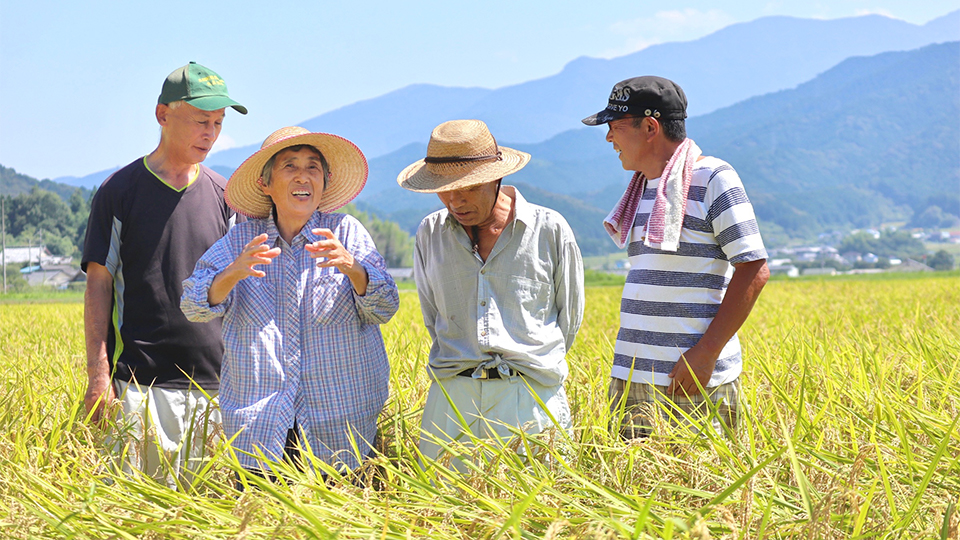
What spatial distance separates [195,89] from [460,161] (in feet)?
3.81

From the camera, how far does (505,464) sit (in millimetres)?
2117

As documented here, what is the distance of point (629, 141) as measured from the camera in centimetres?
252

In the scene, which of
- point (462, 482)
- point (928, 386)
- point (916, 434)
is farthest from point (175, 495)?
point (928, 386)

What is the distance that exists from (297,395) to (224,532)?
73 centimetres

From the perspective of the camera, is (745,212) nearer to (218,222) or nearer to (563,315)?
(563,315)

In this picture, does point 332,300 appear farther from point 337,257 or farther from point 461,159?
point 461,159

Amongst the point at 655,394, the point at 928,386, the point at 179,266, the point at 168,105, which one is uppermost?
the point at 168,105

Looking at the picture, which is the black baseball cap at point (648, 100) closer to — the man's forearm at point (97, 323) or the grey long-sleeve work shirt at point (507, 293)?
the grey long-sleeve work shirt at point (507, 293)

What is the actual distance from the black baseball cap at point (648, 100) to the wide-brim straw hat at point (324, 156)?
0.86m

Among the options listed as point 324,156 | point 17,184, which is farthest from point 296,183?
point 17,184

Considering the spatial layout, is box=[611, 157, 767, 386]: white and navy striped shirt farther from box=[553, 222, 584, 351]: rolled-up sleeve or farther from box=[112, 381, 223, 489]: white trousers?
box=[112, 381, 223, 489]: white trousers

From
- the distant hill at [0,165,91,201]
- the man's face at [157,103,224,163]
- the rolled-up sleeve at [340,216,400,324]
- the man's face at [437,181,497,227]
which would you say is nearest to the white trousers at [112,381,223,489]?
the rolled-up sleeve at [340,216,400,324]

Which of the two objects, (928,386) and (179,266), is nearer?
(179,266)

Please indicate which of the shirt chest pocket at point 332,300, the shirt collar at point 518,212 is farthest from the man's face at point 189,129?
the shirt collar at point 518,212
